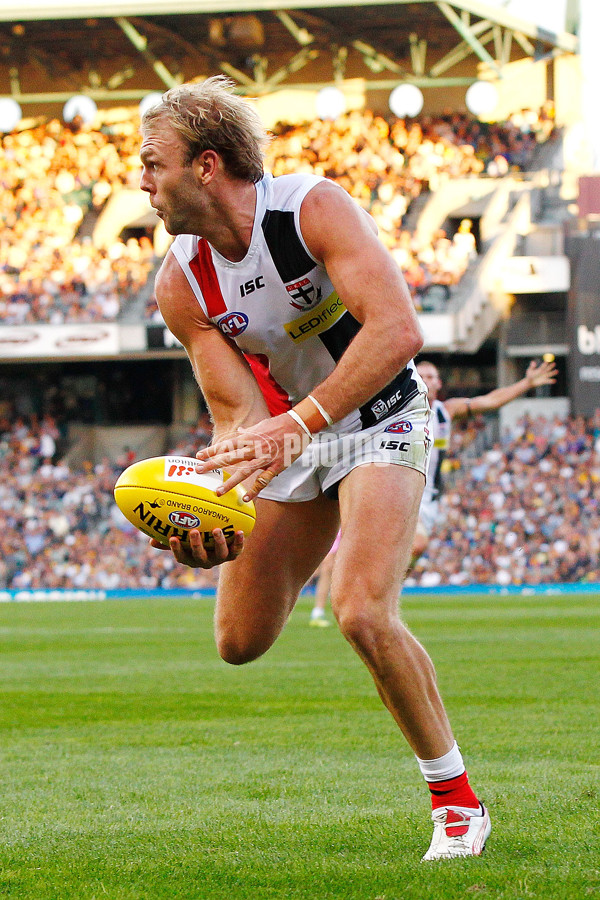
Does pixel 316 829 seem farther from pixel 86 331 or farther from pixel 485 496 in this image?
pixel 86 331

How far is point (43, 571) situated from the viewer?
27.5 m

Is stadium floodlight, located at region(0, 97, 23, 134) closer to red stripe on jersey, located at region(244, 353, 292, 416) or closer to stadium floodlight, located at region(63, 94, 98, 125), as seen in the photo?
stadium floodlight, located at region(63, 94, 98, 125)

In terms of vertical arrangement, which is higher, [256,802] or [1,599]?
[256,802]

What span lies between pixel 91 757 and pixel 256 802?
1.71 meters

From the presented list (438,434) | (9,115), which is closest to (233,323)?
(438,434)

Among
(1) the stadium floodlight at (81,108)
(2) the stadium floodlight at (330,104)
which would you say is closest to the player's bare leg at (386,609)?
(2) the stadium floodlight at (330,104)

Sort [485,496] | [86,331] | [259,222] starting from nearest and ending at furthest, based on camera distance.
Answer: [259,222], [485,496], [86,331]

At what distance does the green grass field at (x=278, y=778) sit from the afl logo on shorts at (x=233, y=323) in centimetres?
183

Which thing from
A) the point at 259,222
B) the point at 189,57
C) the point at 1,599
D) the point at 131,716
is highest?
the point at 189,57

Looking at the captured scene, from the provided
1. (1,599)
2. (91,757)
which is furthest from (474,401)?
(1,599)

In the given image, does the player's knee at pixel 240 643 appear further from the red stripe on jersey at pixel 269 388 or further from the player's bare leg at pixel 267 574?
the red stripe on jersey at pixel 269 388

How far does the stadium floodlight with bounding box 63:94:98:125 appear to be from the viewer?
111ft

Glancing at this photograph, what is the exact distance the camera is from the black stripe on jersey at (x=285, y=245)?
4.30 meters

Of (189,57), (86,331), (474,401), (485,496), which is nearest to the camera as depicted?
(474,401)
